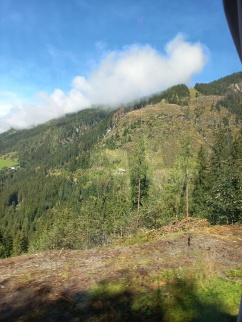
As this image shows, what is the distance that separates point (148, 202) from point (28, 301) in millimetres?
39321

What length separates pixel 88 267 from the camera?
9.45m

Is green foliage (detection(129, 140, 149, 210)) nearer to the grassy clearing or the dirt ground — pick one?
the dirt ground

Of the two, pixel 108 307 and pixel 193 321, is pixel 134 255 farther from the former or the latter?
pixel 193 321

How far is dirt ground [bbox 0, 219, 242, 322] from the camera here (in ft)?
23.4

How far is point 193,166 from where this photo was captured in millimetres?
41938

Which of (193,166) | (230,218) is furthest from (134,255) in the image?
(193,166)

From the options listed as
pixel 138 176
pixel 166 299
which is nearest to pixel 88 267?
pixel 166 299

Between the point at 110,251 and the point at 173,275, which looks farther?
the point at 110,251

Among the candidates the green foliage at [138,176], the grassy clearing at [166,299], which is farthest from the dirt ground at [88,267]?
the green foliage at [138,176]

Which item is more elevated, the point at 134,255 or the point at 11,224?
the point at 134,255

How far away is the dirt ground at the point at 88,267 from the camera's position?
23.4 feet

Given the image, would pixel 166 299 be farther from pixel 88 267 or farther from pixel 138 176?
pixel 138 176

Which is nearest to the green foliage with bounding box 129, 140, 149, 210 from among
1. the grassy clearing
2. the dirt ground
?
the dirt ground

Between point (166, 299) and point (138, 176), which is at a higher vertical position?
point (138, 176)
